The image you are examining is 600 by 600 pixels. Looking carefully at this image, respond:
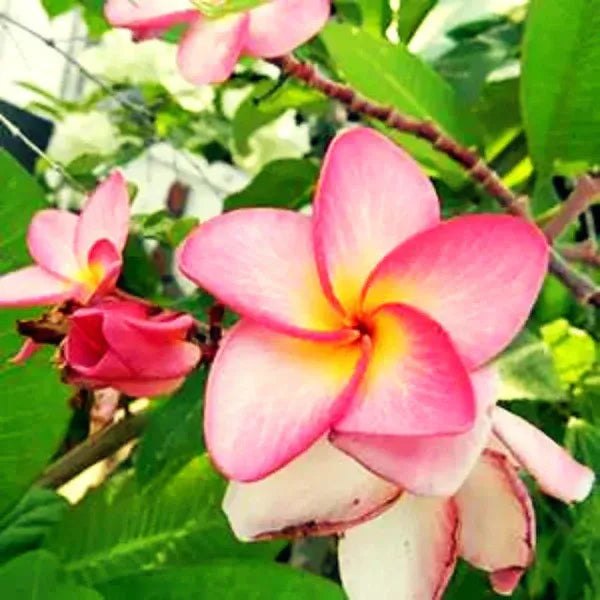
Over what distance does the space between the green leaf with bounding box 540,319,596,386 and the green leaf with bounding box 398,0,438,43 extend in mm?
156

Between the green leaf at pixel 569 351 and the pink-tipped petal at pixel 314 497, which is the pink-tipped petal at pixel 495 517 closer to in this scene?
the pink-tipped petal at pixel 314 497

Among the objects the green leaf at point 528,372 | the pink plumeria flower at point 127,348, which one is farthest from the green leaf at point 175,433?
the pink plumeria flower at point 127,348

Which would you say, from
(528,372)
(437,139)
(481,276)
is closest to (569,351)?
(528,372)

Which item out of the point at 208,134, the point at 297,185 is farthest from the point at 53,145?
the point at 297,185

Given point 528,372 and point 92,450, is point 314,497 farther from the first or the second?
point 92,450

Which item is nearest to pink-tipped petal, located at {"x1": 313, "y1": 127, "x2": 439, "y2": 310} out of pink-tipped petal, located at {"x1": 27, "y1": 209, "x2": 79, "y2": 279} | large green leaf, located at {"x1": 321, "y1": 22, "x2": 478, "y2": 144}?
pink-tipped petal, located at {"x1": 27, "y1": 209, "x2": 79, "y2": 279}

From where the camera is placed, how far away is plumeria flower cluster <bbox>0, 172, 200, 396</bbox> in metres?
0.35

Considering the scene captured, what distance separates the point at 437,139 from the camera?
0.46m

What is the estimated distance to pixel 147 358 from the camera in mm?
362

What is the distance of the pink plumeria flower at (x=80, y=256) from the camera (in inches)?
16.1

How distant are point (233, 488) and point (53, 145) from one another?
990 mm

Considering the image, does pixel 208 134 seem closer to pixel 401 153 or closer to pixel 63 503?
pixel 63 503

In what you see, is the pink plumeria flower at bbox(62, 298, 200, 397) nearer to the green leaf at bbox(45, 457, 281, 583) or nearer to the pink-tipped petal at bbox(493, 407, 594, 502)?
the pink-tipped petal at bbox(493, 407, 594, 502)

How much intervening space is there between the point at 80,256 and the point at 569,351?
30 centimetres
